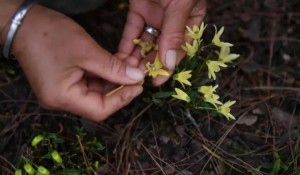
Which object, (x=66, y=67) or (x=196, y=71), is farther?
(x=196, y=71)

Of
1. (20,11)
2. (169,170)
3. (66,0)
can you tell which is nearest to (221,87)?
(169,170)

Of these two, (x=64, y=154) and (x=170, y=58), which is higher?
(x=170, y=58)

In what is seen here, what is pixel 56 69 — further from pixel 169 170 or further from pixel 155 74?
pixel 169 170

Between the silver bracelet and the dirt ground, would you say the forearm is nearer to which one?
the silver bracelet

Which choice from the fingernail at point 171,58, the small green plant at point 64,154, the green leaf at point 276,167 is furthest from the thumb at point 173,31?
the green leaf at point 276,167

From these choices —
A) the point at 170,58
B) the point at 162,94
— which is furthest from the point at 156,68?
the point at 162,94

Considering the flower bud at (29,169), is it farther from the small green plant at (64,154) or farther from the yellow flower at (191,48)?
the yellow flower at (191,48)

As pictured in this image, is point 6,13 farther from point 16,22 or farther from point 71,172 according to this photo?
point 71,172
